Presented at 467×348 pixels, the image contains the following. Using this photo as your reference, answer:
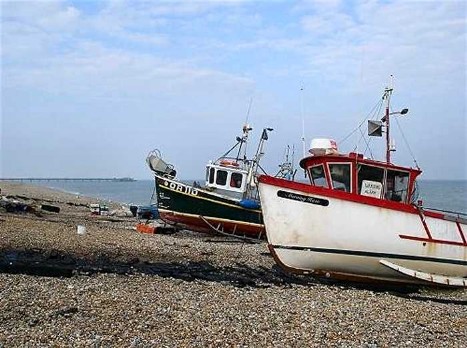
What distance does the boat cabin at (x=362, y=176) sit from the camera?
1221cm

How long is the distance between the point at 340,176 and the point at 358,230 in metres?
1.30

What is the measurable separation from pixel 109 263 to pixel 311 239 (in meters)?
4.28

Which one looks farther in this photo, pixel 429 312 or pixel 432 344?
pixel 429 312

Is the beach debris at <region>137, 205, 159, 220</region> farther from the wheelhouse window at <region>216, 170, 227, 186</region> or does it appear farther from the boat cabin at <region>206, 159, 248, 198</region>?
the wheelhouse window at <region>216, 170, 227, 186</region>

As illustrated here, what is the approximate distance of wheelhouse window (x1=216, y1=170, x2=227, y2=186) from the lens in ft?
72.2

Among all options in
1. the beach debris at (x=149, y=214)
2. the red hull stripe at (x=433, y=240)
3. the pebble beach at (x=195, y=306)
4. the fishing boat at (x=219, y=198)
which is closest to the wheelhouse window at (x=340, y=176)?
the red hull stripe at (x=433, y=240)

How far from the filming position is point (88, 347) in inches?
254

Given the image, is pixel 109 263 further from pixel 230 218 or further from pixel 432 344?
pixel 230 218

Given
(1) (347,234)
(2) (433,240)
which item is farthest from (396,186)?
(1) (347,234)

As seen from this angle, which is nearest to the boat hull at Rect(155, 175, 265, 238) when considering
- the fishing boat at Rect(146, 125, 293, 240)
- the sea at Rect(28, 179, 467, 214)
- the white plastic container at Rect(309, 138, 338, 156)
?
the fishing boat at Rect(146, 125, 293, 240)

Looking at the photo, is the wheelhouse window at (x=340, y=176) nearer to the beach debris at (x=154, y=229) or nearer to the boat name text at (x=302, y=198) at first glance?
the boat name text at (x=302, y=198)

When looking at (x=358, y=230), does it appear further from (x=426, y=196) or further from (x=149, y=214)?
(x=426, y=196)

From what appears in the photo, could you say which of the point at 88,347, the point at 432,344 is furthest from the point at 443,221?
the point at 88,347

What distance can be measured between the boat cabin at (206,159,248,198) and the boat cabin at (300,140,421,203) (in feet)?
30.3
